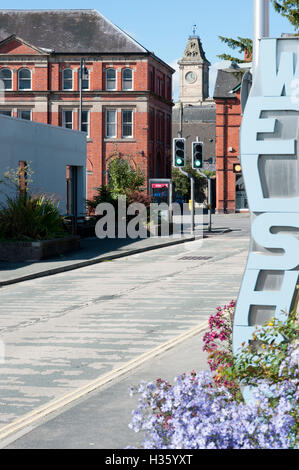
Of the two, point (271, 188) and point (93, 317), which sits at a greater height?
point (271, 188)

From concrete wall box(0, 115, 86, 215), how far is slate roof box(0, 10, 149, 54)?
109 ft

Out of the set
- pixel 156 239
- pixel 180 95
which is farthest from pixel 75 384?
pixel 180 95

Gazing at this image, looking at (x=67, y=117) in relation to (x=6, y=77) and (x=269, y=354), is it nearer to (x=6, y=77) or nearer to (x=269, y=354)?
(x=6, y=77)

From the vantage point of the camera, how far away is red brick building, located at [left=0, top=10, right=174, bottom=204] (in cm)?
6819

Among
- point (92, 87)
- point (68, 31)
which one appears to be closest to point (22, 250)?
point (92, 87)

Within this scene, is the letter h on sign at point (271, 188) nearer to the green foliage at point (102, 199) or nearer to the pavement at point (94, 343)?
the pavement at point (94, 343)

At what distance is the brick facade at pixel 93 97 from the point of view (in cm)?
6819

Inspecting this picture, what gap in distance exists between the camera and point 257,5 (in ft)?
31.6

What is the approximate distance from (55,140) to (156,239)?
606 cm

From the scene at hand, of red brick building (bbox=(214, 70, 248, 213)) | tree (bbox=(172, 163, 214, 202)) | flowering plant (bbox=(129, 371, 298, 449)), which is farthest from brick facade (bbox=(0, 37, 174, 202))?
flowering plant (bbox=(129, 371, 298, 449))

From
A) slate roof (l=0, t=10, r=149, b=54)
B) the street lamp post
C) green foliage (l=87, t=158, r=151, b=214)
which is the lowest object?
green foliage (l=87, t=158, r=151, b=214)

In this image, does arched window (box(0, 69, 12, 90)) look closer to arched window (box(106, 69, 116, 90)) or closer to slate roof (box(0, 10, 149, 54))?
slate roof (box(0, 10, 149, 54))

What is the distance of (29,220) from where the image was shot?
25172 millimetres

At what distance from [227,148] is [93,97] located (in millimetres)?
12180
